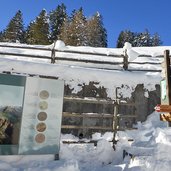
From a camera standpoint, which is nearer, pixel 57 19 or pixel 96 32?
pixel 96 32

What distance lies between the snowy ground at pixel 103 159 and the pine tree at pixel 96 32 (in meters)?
32.5

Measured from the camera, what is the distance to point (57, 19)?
4959 cm

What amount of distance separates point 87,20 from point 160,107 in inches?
1745

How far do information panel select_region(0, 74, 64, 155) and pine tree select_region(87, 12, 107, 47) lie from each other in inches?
1323

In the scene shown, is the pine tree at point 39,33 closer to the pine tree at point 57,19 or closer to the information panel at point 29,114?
the pine tree at point 57,19

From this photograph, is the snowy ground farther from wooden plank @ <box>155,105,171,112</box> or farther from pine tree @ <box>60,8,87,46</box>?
pine tree @ <box>60,8,87,46</box>

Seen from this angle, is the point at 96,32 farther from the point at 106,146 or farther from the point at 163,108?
the point at 163,108

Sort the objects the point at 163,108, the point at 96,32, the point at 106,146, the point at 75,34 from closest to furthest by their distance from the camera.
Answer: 1. the point at 163,108
2. the point at 106,146
3. the point at 75,34
4. the point at 96,32

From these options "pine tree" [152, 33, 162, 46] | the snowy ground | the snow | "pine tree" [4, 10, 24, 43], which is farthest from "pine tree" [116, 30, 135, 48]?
the snowy ground

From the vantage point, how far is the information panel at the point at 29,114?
301 inches

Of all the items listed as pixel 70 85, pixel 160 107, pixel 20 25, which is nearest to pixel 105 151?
pixel 70 85

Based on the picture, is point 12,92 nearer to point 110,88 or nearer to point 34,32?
point 110,88

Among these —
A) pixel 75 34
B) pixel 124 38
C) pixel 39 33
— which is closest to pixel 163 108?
pixel 75 34

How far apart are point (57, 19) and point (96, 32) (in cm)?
1011
